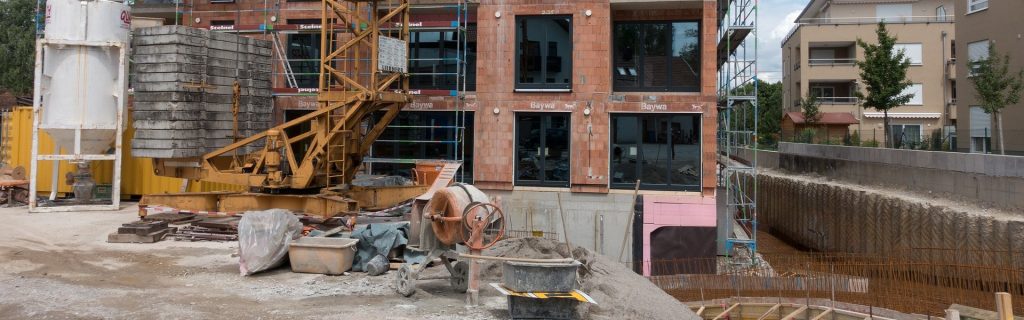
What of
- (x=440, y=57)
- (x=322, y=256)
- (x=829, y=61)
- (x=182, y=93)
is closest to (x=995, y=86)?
(x=440, y=57)

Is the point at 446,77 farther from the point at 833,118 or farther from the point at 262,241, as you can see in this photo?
the point at 833,118

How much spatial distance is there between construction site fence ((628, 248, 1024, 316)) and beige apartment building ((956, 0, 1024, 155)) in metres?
8.05

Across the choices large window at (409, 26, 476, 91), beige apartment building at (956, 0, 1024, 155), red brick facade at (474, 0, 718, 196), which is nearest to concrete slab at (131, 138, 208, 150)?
large window at (409, 26, 476, 91)

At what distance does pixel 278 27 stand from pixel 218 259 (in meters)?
9.21

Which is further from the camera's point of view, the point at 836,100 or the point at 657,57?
the point at 836,100

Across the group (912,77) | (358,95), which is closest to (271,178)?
(358,95)

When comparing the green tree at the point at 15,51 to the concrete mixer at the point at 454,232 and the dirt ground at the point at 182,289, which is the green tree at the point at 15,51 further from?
the concrete mixer at the point at 454,232

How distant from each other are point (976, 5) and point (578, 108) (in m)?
21.7

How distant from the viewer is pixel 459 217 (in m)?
7.74

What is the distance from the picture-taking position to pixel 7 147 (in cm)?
1898

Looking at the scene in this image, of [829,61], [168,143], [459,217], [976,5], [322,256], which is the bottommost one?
[322,256]

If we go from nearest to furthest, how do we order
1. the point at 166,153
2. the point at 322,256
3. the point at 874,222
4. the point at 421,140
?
the point at 322,256
the point at 166,153
the point at 421,140
the point at 874,222

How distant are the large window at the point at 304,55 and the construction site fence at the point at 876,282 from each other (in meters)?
11.1

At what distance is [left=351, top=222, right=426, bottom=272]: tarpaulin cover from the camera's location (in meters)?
9.66
